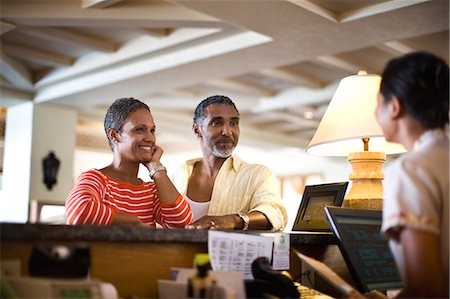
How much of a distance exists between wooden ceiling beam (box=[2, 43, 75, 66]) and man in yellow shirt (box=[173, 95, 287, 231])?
14.5 ft

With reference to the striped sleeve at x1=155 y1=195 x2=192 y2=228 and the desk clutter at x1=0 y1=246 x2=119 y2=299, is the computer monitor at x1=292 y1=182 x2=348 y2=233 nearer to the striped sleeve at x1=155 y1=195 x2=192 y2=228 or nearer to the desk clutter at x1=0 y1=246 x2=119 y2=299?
the striped sleeve at x1=155 y1=195 x2=192 y2=228

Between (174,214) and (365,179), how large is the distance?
781mm

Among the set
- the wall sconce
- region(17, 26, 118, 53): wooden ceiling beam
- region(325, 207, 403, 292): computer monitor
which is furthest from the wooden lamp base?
the wall sconce

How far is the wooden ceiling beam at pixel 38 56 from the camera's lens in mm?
6855

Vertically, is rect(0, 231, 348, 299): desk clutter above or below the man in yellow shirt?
below

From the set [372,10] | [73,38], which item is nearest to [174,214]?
[372,10]

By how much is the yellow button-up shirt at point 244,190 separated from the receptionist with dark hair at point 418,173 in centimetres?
130

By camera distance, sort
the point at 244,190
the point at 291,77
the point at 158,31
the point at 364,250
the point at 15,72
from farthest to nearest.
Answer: the point at 291,77, the point at 15,72, the point at 158,31, the point at 244,190, the point at 364,250

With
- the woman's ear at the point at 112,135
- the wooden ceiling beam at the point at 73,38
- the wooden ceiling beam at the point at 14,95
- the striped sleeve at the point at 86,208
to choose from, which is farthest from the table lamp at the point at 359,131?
the wooden ceiling beam at the point at 14,95

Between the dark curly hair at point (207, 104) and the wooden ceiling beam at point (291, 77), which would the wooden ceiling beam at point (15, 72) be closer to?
the wooden ceiling beam at point (291, 77)

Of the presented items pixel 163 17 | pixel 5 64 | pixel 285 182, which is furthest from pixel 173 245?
pixel 285 182

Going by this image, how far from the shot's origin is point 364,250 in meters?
2.02

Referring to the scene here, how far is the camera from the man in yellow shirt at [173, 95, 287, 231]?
2.79 meters

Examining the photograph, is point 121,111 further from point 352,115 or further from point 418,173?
point 418,173
